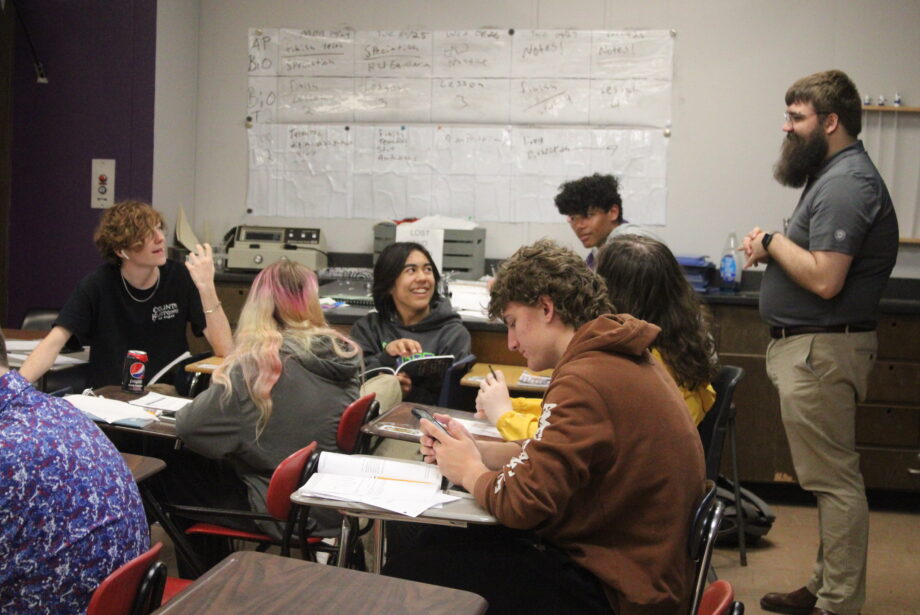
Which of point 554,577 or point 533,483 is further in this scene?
point 554,577

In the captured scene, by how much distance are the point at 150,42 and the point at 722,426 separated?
388 cm

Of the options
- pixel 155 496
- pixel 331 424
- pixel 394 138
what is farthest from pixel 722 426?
pixel 394 138

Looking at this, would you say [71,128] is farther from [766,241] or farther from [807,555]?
[807,555]

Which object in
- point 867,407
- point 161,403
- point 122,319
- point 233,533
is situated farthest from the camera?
point 867,407

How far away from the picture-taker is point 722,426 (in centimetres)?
280

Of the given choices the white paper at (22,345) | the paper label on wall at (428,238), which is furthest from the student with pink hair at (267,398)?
the paper label on wall at (428,238)

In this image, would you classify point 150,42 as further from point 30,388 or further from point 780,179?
point 30,388

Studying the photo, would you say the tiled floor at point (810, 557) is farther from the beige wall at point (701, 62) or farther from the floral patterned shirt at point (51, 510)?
the floral patterned shirt at point (51, 510)

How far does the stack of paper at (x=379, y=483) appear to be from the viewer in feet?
5.82

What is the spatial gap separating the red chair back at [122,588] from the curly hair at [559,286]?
87cm

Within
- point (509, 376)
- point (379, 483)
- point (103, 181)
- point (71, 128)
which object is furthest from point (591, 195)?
point (71, 128)

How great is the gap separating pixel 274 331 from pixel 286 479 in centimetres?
53

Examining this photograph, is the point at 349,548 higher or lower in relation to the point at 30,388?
lower

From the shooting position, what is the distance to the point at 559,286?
6.17 ft
